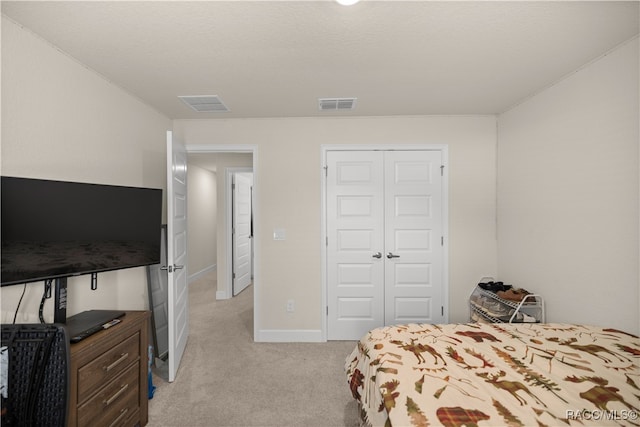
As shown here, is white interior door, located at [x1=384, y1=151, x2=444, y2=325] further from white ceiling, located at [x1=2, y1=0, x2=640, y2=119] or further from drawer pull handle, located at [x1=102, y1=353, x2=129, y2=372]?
drawer pull handle, located at [x1=102, y1=353, x2=129, y2=372]

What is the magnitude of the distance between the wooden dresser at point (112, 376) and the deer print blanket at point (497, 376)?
1427mm

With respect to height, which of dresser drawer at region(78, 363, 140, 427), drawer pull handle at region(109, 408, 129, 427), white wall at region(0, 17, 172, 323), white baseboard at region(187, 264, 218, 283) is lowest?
white baseboard at region(187, 264, 218, 283)

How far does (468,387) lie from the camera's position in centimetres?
121

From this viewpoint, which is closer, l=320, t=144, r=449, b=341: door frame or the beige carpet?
the beige carpet


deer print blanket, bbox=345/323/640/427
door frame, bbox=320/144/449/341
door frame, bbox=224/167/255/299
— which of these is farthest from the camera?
door frame, bbox=224/167/255/299

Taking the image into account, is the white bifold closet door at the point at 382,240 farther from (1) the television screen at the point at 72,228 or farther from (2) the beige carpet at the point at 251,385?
(1) the television screen at the point at 72,228

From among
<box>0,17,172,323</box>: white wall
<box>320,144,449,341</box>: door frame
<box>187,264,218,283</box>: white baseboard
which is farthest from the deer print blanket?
<box>187,264,218,283</box>: white baseboard

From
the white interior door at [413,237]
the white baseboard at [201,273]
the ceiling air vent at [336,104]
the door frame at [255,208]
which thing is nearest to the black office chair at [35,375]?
the door frame at [255,208]

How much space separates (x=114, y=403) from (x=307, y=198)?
2299 millimetres

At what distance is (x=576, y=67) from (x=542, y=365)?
2.15 m

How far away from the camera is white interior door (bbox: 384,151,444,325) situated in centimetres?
321

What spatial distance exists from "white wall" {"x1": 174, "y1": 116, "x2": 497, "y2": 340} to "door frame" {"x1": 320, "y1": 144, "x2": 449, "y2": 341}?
0.16 ft

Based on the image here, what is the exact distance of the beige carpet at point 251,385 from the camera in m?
2.03

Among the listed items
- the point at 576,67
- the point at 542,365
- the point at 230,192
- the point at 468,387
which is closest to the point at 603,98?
the point at 576,67
